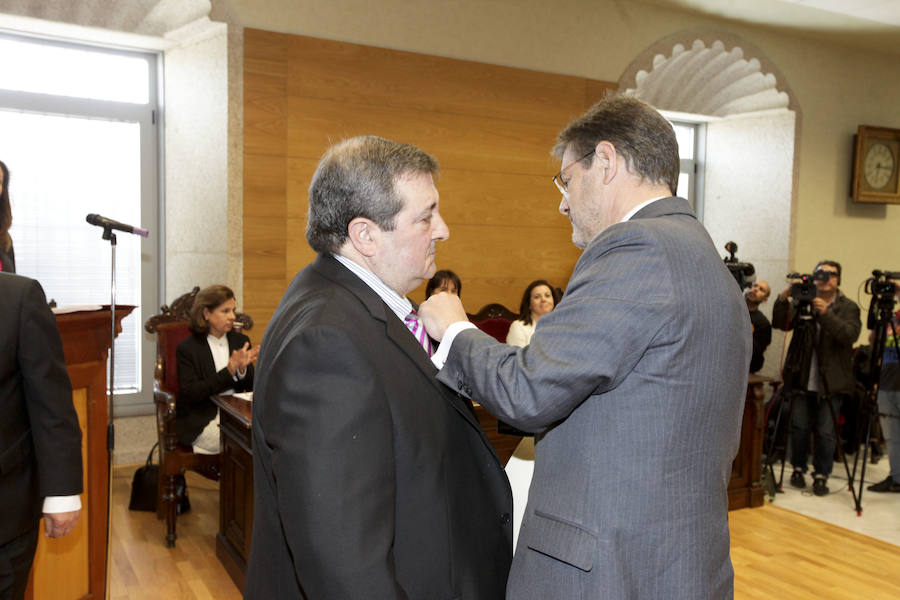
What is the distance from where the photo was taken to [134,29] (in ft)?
15.4

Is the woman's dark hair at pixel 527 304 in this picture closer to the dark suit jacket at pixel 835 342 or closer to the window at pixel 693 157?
the dark suit jacket at pixel 835 342

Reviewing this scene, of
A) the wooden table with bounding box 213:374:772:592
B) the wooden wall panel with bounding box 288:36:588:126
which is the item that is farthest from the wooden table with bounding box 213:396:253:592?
the wooden wall panel with bounding box 288:36:588:126

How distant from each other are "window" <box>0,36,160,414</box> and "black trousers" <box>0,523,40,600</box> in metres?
3.42

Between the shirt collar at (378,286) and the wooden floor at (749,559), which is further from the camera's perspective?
the wooden floor at (749,559)

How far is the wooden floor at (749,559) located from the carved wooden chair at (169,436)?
17cm

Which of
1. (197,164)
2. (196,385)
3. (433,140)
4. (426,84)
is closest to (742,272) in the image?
(433,140)

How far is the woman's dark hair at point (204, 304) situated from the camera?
4.06 m

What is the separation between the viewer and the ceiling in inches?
244

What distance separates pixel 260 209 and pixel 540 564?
13.0 feet

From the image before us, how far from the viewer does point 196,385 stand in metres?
3.88

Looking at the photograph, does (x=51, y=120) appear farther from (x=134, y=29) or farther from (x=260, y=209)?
(x=260, y=209)

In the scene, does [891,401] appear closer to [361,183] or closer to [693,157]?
[693,157]

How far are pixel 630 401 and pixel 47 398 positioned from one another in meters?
1.46

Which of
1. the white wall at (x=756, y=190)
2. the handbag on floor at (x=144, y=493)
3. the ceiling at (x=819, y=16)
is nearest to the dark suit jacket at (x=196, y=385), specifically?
the handbag on floor at (x=144, y=493)
